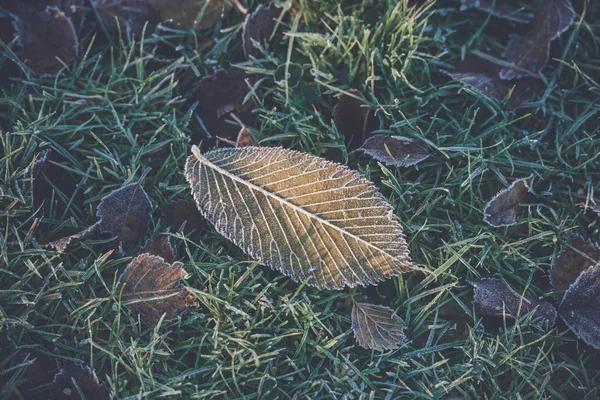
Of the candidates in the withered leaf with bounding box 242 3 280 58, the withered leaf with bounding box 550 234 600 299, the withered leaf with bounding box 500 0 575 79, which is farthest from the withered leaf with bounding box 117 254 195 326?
the withered leaf with bounding box 500 0 575 79

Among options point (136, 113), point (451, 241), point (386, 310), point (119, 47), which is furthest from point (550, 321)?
point (119, 47)

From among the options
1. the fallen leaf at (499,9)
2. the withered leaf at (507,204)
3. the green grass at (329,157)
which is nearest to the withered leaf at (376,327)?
the green grass at (329,157)

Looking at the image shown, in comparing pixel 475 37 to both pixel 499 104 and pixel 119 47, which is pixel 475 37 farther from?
pixel 119 47

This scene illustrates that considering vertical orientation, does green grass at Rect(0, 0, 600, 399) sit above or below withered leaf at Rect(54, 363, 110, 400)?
above

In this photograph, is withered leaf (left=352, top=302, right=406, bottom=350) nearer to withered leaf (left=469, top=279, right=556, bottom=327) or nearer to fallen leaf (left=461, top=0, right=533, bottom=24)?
withered leaf (left=469, top=279, right=556, bottom=327)

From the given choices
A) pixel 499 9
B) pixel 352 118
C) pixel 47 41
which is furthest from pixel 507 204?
pixel 47 41

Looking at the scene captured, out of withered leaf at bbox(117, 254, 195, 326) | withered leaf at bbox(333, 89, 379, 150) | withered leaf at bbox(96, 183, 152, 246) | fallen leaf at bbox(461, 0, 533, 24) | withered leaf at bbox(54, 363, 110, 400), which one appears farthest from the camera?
fallen leaf at bbox(461, 0, 533, 24)

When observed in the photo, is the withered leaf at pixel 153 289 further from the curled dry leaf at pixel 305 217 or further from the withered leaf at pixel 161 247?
the curled dry leaf at pixel 305 217
